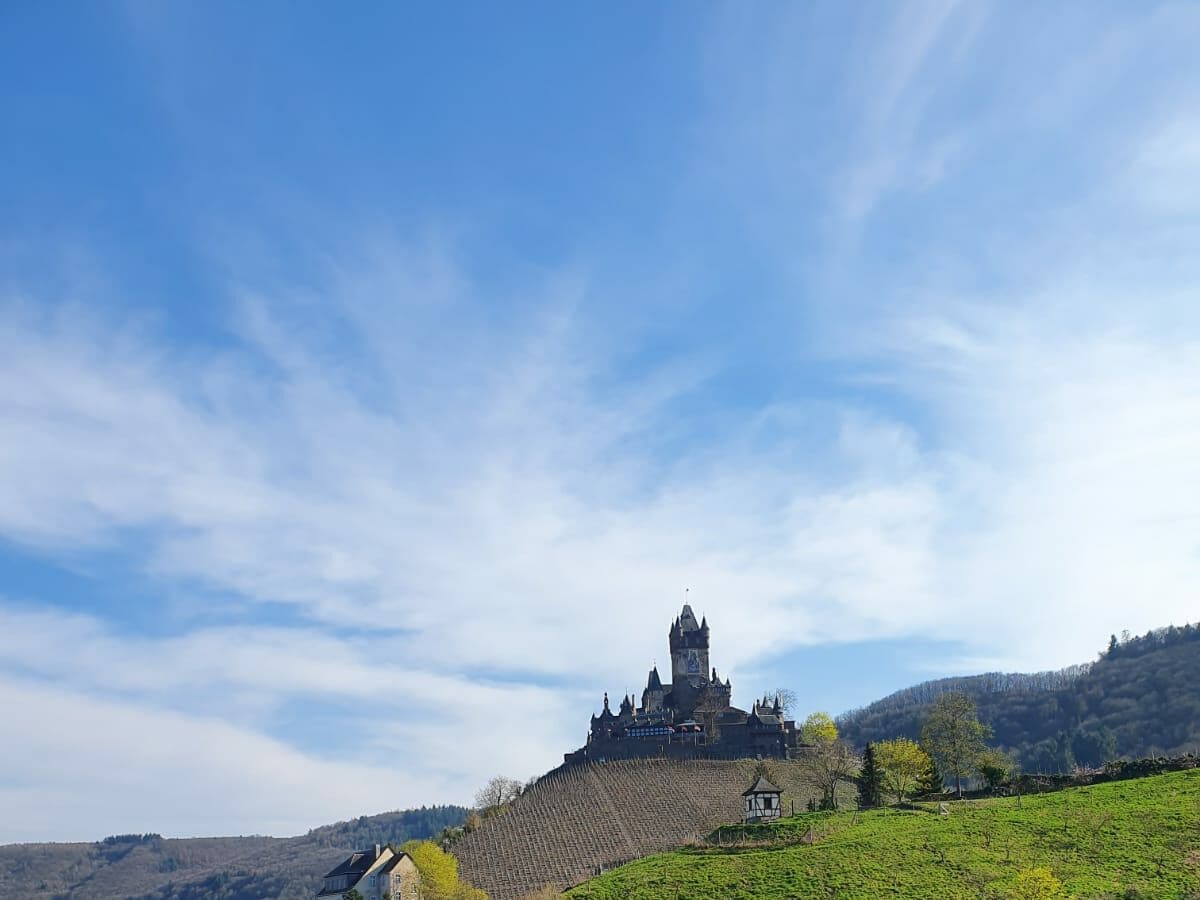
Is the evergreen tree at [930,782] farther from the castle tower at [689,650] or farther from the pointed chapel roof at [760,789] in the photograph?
the castle tower at [689,650]

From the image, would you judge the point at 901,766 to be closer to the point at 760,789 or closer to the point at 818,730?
the point at 760,789

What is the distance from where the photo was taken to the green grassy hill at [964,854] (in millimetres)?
51594

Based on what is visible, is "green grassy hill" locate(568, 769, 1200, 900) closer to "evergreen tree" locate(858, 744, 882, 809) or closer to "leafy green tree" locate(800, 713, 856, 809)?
"evergreen tree" locate(858, 744, 882, 809)

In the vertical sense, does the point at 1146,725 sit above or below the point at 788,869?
above

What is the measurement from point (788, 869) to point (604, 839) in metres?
29.4

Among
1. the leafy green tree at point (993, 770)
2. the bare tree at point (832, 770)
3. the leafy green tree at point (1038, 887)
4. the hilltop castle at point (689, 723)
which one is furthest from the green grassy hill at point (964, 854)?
the hilltop castle at point (689, 723)

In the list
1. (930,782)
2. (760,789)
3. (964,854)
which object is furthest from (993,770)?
(964,854)

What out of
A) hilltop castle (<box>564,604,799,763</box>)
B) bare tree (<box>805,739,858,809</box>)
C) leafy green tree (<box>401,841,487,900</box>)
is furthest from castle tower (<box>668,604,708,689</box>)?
leafy green tree (<box>401,841,487,900</box>)

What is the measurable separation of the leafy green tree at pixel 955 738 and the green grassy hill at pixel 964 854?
42.0 ft

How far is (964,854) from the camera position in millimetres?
56219

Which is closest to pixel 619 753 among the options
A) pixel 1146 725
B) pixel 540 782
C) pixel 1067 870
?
pixel 540 782

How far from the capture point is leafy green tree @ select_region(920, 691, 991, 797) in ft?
267

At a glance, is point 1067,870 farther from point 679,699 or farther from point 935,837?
point 679,699

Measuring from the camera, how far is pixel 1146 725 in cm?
17888
